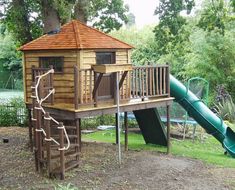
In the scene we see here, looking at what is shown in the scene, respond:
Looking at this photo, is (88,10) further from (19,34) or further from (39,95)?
(39,95)

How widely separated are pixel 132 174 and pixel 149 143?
434cm

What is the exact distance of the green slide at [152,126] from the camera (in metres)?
12.4

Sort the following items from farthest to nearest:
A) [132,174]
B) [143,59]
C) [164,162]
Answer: [143,59] < [164,162] < [132,174]

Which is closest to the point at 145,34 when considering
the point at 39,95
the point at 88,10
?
the point at 88,10

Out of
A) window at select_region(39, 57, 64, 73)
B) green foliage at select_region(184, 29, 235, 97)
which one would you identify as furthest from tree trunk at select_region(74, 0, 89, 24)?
green foliage at select_region(184, 29, 235, 97)

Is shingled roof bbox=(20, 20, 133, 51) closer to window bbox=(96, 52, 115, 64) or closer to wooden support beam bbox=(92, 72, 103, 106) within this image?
window bbox=(96, 52, 115, 64)

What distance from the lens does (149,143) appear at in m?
13.2

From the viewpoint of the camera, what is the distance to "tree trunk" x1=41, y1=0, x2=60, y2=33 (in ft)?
40.1

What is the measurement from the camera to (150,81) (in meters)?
11.0

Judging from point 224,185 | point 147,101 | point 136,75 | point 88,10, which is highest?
point 88,10

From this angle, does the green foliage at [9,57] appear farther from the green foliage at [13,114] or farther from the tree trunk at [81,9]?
the tree trunk at [81,9]

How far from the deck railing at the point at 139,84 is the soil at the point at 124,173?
5.31 ft

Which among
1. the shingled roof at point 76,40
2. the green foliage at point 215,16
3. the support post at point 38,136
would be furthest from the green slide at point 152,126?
the green foliage at point 215,16

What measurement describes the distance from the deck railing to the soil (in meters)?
1.62
